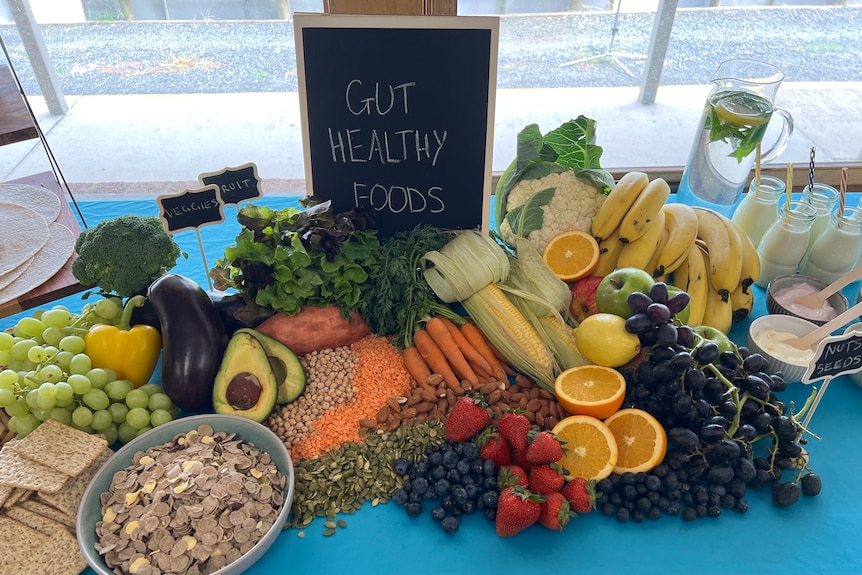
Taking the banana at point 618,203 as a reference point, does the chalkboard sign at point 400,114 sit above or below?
above

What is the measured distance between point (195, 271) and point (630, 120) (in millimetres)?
2105

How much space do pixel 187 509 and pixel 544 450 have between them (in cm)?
69

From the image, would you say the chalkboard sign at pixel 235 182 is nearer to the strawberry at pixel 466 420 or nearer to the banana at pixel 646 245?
the strawberry at pixel 466 420

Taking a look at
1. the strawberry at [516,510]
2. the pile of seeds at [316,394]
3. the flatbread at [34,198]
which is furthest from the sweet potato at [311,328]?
the flatbread at [34,198]

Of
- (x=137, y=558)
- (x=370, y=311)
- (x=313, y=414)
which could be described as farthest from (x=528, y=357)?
(x=137, y=558)

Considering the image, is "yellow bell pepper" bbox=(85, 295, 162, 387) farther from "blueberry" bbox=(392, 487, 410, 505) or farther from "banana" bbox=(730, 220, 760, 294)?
"banana" bbox=(730, 220, 760, 294)

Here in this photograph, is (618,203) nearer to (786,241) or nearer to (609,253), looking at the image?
(609,253)

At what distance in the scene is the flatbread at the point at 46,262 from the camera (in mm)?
1372

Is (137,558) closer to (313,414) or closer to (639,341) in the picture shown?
(313,414)

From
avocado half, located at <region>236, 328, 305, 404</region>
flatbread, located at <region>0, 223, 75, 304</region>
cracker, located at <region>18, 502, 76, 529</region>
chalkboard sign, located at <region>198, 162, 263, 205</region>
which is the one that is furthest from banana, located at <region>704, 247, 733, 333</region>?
flatbread, located at <region>0, 223, 75, 304</region>

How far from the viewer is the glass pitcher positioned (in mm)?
1720

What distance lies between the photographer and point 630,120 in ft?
9.15

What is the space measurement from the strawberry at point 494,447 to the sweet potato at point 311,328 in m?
0.48

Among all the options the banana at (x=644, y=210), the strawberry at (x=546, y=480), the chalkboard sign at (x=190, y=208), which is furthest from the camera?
the banana at (x=644, y=210)
